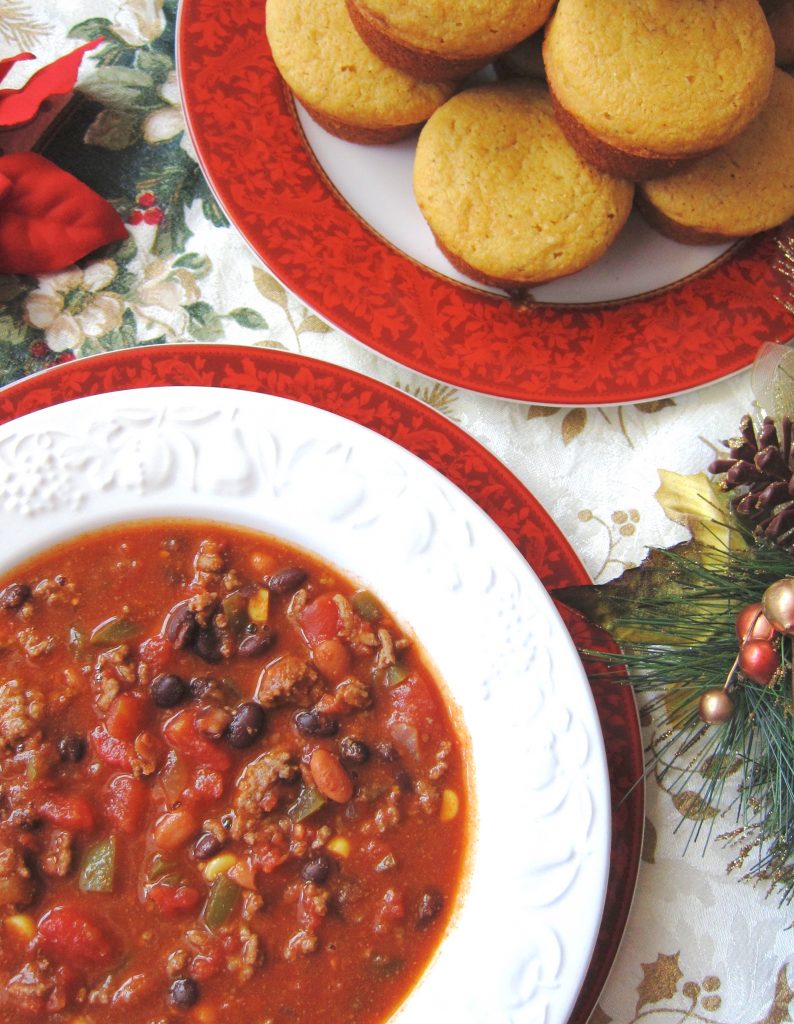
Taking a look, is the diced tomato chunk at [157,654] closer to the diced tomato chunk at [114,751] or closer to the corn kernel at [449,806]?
the diced tomato chunk at [114,751]

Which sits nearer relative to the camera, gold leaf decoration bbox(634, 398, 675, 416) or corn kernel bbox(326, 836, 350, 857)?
corn kernel bbox(326, 836, 350, 857)

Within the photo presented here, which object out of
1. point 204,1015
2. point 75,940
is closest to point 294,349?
point 75,940

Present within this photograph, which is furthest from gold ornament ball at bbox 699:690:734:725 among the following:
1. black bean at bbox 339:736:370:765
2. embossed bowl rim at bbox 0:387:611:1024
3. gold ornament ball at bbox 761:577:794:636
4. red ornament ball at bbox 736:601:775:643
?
black bean at bbox 339:736:370:765

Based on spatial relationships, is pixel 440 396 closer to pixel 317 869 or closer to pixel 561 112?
pixel 561 112

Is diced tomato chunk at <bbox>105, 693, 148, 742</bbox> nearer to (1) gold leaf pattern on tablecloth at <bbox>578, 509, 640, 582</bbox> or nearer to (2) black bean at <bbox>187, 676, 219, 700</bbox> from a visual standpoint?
(2) black bean at <bbox>187, 676, 219, 700</bbox>

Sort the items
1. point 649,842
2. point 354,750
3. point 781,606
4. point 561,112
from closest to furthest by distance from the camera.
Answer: point 781,606, point 354,750, point 561,112, point 649,842

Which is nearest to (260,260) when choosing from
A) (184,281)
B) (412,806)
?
(184,281)
